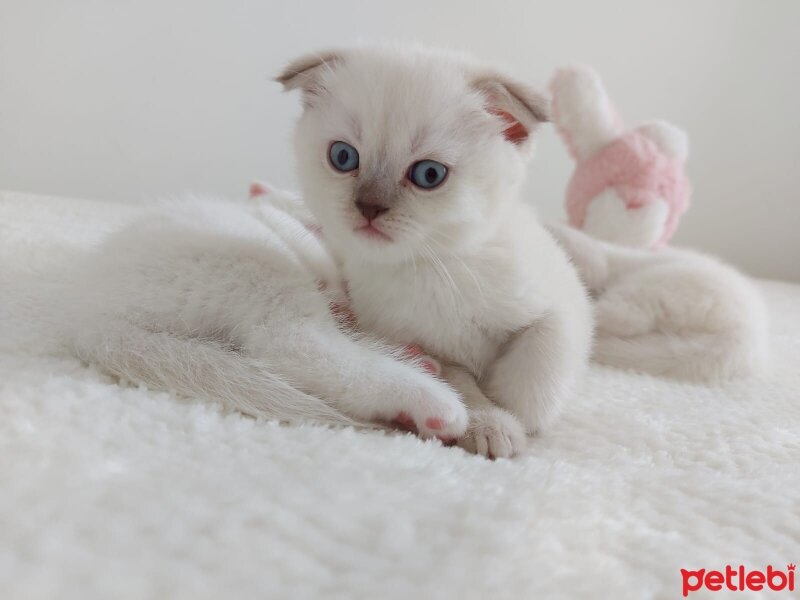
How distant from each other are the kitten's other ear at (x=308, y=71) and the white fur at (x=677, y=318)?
0.72 metres

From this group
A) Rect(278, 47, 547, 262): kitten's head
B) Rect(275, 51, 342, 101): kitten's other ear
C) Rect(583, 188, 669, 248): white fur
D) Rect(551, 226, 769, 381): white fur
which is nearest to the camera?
Rect(278, 47, 547, 262): kitten's head

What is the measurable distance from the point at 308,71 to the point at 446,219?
12.6 inches

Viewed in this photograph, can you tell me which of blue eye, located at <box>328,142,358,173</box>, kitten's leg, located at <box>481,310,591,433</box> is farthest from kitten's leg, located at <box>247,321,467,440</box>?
blue eye, located at <box>328,142,358,173</box>

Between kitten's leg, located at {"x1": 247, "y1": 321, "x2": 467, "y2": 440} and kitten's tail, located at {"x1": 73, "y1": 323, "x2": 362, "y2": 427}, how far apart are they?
2 cm

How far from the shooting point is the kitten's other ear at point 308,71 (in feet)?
3.08

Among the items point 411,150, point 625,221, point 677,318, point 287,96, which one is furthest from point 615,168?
point 287,96

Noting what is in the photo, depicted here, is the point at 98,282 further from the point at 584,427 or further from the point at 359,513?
the point at 584,427

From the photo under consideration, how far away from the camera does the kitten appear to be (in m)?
0.83

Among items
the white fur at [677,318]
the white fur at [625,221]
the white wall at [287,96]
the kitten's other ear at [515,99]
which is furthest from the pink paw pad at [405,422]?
the white wall at [287,96]

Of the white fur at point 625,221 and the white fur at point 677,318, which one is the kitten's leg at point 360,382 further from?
the white fur at point 625,221

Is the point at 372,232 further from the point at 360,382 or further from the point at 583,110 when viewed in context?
the point at 583,110

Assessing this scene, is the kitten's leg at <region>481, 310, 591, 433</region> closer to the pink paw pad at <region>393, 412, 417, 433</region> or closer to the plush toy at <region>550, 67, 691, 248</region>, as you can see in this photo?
the pink paw pad at <region>393, 412, 417, 433</region>

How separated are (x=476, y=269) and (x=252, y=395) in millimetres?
360

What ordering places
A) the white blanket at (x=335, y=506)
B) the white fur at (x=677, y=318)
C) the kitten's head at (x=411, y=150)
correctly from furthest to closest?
the white fur at (x=677, y=318) < the kitten's head at (x=411, y=150) < the white blanket at (x=335, y=506)
